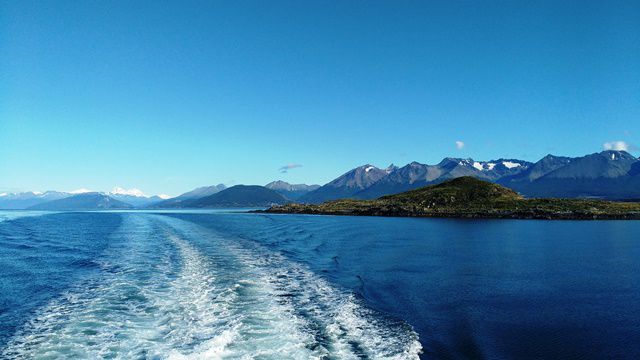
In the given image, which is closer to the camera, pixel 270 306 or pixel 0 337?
pixel 0 337

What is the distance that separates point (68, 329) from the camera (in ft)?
67.1

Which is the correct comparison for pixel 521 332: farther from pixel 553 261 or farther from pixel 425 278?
pixel 553 261

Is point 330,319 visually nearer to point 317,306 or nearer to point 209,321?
point 317,306

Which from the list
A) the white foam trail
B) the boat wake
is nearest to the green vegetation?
the white foam trail

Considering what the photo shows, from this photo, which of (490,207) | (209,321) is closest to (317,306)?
(209,321)

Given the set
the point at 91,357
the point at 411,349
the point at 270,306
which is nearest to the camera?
the point at 91,357

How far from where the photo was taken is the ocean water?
1833 centimetres

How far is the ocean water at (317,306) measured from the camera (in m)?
18.3

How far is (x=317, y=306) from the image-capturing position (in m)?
25.5

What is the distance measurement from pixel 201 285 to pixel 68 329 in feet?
35.7

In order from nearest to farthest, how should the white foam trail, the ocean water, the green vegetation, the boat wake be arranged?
the boat wake < the white foam trail < the ocean water < the green vegetation

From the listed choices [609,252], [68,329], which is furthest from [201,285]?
[609,252]

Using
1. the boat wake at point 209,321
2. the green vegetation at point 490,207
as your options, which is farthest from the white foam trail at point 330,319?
the green vegetation at point 490,207

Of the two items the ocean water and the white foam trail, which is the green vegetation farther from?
the white foam trail
